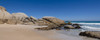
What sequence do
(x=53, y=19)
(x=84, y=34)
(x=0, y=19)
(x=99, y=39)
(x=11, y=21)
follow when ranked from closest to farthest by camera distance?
(x=99, y=39)
(x=84, y=34)
(x=0, y=19)
(x=11, y=21)
(x=53, y=19)

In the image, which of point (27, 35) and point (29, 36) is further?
point (27, 35)

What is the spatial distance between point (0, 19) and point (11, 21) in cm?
Answer: 261

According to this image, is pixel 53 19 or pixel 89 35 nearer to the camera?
pixel 89 35

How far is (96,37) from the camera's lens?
6.83 metres

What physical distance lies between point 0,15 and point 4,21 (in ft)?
6.54

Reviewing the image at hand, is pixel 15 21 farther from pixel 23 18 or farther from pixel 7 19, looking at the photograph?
pixel 23 18

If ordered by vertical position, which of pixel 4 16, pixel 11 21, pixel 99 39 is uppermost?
pixel 4 16

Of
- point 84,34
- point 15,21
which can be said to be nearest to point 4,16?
point 15,21

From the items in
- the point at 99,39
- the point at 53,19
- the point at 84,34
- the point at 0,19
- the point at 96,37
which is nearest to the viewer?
the point at 99,39

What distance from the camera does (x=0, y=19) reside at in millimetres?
18531

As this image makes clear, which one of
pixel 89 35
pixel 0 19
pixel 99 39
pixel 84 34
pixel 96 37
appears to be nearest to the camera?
pixel 99 39

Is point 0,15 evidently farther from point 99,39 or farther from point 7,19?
point 99,39

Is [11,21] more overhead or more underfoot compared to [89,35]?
more overhead

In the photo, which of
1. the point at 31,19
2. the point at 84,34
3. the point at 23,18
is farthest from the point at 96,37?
the point at 23,18
